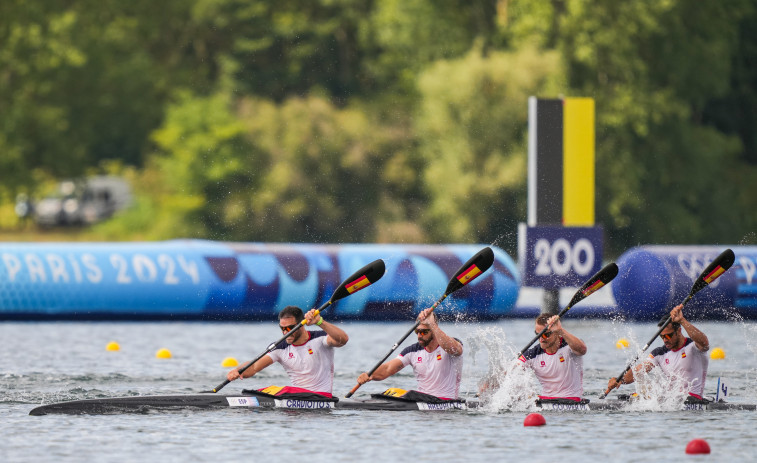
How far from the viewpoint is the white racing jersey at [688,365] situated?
1722 cm

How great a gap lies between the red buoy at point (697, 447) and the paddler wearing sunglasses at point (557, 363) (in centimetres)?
260

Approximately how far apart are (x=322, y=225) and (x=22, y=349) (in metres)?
31.4

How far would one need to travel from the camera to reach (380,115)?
56.8 metres

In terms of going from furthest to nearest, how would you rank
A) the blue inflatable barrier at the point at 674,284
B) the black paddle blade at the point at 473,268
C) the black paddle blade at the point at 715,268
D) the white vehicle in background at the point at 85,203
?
the white vehicle in background at the point at 85,203 → the blue inflatable barrier at the point at 674,284 → the black paddle blade at the point at 715,268 → the black paddle blade at the point at 473,268

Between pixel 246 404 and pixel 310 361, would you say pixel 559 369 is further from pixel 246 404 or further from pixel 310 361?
pixel 246 404

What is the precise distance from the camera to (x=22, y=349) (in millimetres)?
23828

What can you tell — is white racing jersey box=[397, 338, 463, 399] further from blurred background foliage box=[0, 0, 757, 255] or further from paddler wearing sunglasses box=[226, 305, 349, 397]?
blurred background foliage box=[0, 0, 757, 255]

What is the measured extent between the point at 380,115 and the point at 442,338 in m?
41.0

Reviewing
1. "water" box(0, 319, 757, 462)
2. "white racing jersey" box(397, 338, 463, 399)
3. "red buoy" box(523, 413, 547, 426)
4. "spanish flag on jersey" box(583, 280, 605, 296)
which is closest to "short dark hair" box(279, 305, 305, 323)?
"water" box(0, 319, 757, 462)

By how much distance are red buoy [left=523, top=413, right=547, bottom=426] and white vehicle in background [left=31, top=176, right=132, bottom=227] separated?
2172 inches

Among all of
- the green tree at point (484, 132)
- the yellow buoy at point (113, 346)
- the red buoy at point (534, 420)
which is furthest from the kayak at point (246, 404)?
the green tree at point (484, 132)

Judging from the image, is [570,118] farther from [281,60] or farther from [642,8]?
[281,60]

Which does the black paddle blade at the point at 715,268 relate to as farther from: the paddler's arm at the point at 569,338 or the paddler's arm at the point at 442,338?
the paddler's arm at the point at 442,338

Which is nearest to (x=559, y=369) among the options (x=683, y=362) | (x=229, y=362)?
(x=683, y=362)
